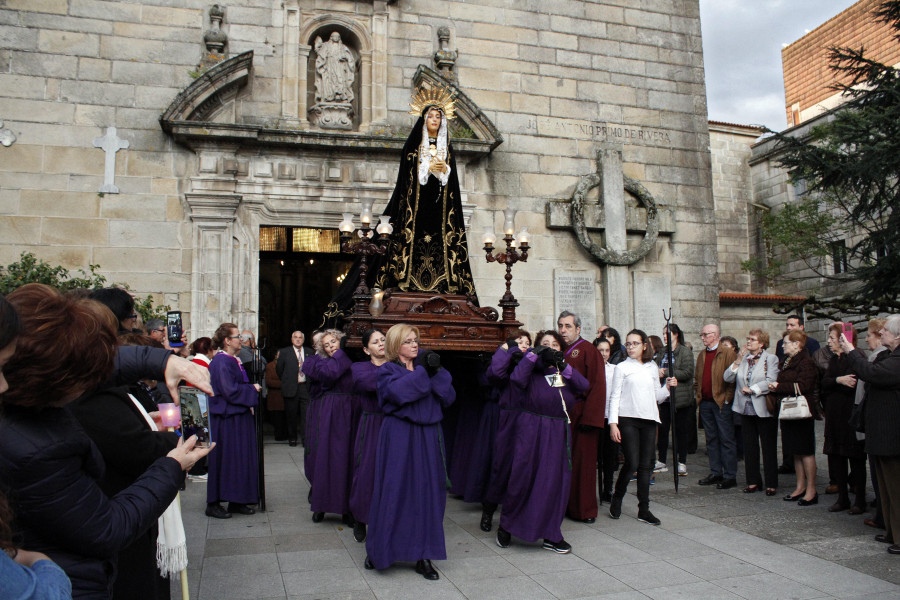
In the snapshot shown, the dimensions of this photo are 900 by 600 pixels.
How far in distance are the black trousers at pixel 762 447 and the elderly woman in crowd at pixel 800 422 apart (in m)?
0.17

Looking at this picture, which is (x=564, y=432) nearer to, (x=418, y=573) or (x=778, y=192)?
(x=418, y=573)

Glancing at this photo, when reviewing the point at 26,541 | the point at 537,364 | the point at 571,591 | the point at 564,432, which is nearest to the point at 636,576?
the point at 571,591

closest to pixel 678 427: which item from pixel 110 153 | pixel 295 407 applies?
pixel 295 407

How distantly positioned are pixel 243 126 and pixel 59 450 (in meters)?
8.83

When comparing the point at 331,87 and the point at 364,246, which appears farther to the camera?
the point at 331,87

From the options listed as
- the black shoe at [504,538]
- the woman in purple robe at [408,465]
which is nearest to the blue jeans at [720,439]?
the black shoe at [504,538]

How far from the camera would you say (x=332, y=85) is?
35.7 feet

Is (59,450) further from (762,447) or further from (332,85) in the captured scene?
(332,85)

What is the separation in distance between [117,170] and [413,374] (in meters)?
7.11

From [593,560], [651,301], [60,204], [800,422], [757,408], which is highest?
[60,204]

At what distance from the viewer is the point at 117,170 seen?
32.4ft

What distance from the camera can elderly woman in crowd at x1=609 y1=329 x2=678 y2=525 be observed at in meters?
6.31

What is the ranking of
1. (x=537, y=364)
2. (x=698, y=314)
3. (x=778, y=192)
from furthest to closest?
(x=778, y=192)
(x=698, y=314)
(x=537, y=364)

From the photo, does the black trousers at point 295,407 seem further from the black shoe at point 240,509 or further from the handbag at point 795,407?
the handbag at point 795,407
